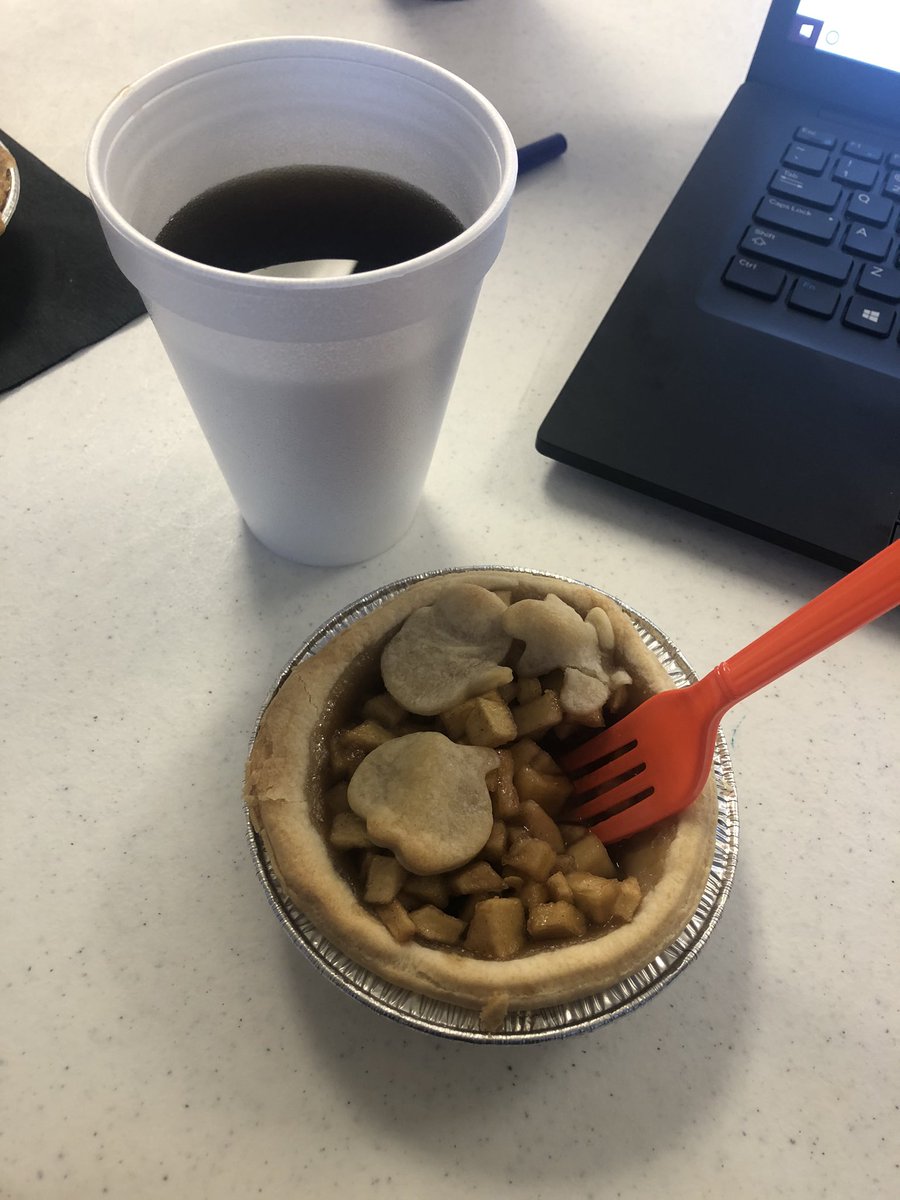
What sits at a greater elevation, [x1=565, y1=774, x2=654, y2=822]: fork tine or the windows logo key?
the windows logo key

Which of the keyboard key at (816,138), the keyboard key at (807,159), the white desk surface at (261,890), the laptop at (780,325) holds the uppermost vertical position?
the keyboard key at (816,138)

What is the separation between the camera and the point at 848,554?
616 mm

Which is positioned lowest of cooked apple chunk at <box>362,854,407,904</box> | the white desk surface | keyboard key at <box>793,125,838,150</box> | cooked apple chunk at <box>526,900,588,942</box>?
the white desk surface

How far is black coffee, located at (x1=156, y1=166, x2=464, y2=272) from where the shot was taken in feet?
1.68

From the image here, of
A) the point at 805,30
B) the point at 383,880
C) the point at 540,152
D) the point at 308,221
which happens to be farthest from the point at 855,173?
the point at 383,880

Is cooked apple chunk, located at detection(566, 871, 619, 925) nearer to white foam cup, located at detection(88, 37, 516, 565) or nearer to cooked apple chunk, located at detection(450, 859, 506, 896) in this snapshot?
cooked apple chunk, located at detection(450, 859, 506, 896)

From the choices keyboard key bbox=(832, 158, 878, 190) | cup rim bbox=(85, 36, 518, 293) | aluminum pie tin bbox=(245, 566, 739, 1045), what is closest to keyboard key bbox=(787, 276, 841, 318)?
keyboard key bbox=(832, 158, 878, 190)

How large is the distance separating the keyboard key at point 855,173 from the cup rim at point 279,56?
18.5 inches

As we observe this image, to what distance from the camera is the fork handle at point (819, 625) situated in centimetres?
35

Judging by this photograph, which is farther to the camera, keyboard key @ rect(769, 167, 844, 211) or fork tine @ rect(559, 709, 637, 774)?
keyboard key @ rect(769, 167, 844, 211)

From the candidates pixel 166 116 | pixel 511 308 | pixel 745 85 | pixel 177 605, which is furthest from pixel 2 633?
pixel 745 85

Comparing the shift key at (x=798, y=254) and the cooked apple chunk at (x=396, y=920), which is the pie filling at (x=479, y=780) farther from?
the shift key at (x=798, y=254)

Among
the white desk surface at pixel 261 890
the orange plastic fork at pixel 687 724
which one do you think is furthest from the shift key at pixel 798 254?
the orange plastic fork at pixel 687 724

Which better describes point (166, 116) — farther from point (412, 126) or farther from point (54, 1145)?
point (54, 1145)
